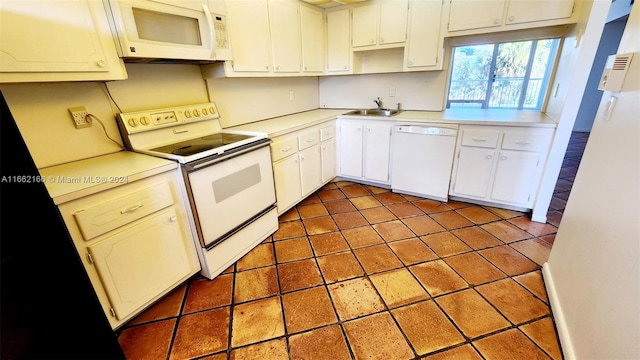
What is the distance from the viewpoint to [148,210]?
1495 mm

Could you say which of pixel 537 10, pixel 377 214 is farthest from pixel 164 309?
pixel 537 10

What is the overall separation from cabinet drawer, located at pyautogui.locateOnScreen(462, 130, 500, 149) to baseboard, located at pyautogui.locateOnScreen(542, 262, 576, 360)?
1.15 meters

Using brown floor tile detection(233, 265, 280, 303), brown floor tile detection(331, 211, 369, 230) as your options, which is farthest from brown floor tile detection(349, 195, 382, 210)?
brown floor tile detection(233, 265, 280, 303)

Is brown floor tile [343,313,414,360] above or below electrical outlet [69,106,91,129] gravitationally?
below

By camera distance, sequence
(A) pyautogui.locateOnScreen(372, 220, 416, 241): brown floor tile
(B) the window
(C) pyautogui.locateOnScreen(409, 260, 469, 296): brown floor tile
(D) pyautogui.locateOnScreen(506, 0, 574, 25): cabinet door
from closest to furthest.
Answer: (C) pyautogui.locateOnScreen(409, 260, 469, 296): brown floor tile, (D) pyautogui.locateOnScreen(506, 0, 574, 25): cabinet door, (A) pyautogui.locateOnScreen(372, 220, 416, 241): brown floor tile, (B) the window

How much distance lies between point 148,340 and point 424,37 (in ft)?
11.2

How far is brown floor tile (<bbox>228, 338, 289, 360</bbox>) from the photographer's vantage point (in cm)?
135

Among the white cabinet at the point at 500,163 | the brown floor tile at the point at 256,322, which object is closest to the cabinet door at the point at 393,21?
the white cabinet at the point at 500,163

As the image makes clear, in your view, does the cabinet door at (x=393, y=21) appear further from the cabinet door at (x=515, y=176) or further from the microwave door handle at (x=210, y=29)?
the microwave door handle at (x=210, y=29)

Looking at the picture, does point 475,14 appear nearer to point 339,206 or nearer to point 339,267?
point 339,206

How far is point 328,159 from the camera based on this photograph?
325cm

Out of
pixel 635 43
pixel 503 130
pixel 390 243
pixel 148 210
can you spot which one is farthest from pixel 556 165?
pixel 148 210

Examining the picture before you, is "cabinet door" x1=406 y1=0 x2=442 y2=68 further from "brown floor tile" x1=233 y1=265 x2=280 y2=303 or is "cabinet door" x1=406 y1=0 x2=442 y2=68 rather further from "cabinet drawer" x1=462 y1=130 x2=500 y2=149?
"brown floor tile" x1=233 y1=265 x2=280 y2=303

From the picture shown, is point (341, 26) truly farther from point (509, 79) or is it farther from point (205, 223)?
point (509, 79)
